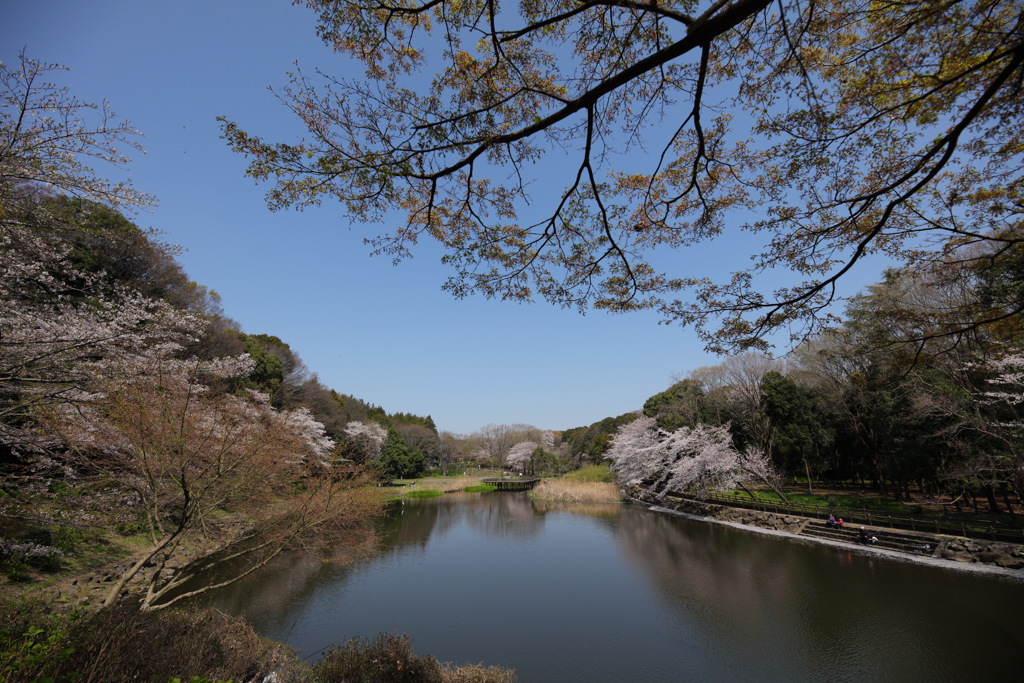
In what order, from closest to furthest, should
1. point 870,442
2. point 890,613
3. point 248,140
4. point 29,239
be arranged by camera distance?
point 248,140, point 29,239, point 890,613, point 870,442

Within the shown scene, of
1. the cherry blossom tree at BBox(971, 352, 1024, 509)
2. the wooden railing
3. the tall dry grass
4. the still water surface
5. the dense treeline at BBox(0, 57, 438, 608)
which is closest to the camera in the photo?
the dense treeline at BBox(0, 57, 438, 608)

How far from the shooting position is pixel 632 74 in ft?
7.59

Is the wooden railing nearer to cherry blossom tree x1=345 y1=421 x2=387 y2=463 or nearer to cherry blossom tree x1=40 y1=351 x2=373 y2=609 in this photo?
cherry blossom tree x1=40 y1=351 x2=373 y2=609

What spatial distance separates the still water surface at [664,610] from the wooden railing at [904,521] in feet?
6.57

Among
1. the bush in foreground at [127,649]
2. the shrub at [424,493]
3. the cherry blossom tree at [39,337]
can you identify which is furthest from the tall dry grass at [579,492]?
the cherry blossom tree at [39,337]

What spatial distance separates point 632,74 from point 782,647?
30.2 feet

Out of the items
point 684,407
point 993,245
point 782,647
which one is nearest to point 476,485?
point 684,407

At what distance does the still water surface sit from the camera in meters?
6.46

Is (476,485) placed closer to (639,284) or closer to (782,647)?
(782,647)

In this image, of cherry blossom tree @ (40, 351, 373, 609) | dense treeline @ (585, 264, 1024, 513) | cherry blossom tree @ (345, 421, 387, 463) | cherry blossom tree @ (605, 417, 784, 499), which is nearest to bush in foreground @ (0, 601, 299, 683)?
cherry blossom tree @ (40, 351, 373, 609)

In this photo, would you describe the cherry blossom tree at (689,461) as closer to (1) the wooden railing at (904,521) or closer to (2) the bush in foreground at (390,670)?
(1) the wooden railing at (904,521)

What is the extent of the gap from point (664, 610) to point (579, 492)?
58.6 ft

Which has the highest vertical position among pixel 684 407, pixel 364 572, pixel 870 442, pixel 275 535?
pixel 684 407

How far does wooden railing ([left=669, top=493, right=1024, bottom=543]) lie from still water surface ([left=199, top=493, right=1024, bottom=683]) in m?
2.00
